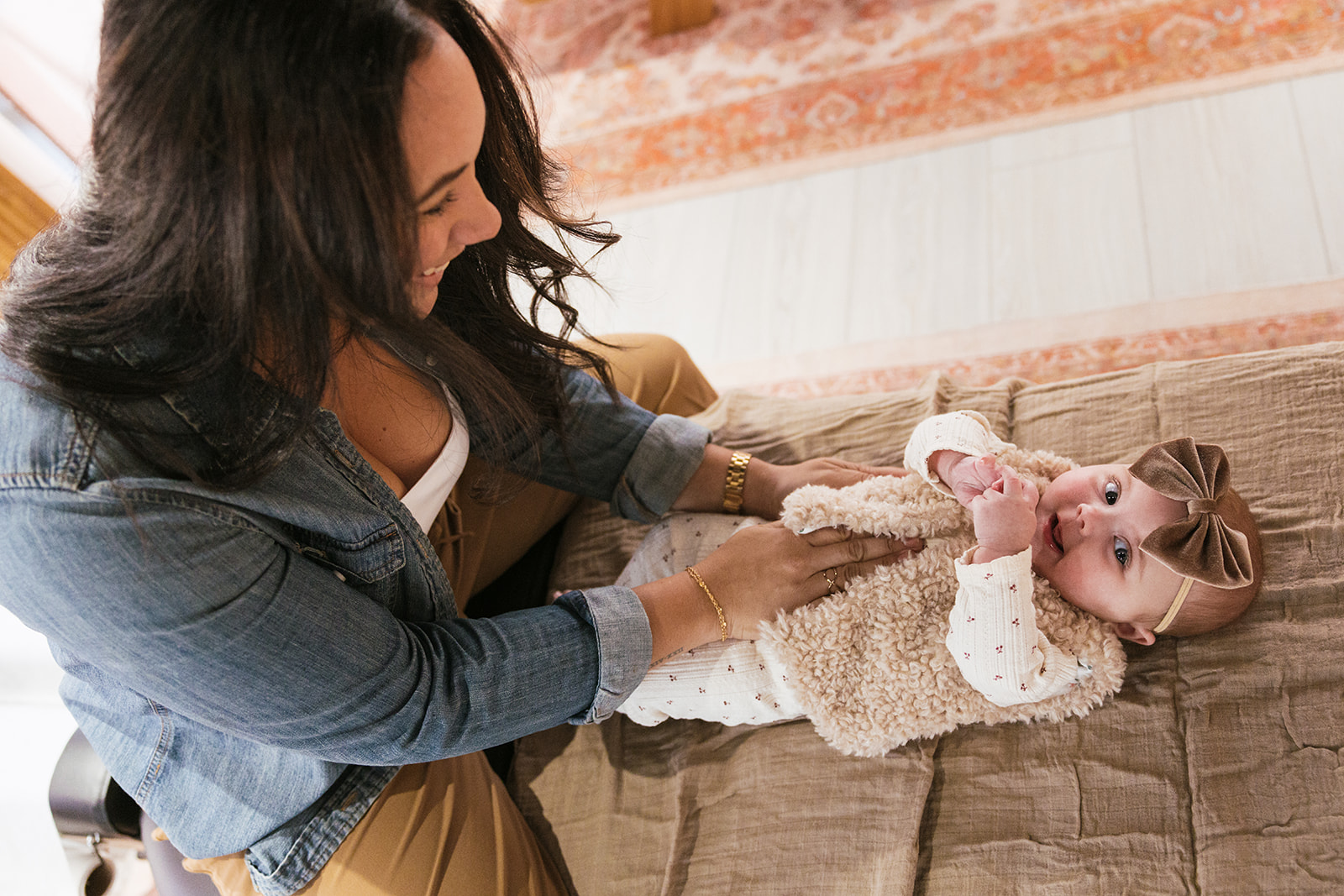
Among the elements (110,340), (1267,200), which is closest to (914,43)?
(1267,200)

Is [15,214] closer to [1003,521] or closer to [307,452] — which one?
[307,452]

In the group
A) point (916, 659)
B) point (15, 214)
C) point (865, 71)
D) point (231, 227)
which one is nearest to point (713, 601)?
point (916, 659)

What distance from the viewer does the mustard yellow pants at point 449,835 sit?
3.83ft

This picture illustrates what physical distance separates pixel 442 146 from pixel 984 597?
0.84 meters

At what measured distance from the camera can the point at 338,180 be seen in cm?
80

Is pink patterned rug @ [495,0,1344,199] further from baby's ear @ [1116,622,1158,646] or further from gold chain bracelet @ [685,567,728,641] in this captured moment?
baby's ear @ [1116,622,1158,646]

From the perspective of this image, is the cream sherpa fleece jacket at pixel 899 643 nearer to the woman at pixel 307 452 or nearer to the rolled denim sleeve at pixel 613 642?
the woman at pixel 307 452

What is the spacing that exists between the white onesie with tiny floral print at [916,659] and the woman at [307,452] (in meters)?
0.06

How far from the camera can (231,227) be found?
80cm

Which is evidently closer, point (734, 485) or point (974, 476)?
point (974, 476)

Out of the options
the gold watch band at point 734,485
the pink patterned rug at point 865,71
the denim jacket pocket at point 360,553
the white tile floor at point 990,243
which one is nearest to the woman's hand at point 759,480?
the gold watch band at point 734,485

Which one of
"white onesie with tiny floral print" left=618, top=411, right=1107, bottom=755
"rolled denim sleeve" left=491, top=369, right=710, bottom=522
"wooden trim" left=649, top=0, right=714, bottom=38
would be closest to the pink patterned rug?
"wooden trim" left=649, top=0, right=714, bottom=38

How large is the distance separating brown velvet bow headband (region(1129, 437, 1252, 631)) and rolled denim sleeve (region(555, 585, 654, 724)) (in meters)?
0.63

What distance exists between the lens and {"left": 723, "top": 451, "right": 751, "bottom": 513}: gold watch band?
4.84 feet
